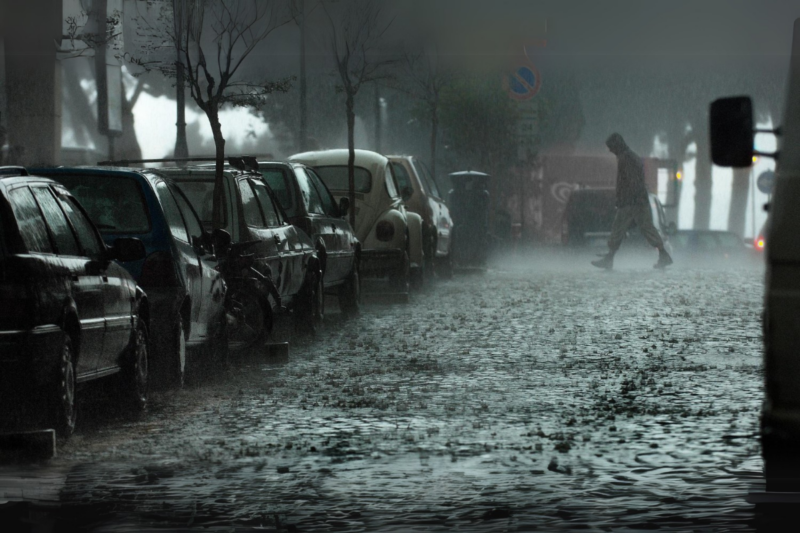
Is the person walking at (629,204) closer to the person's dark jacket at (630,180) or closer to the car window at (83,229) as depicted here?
the person's dark jacket at (630,180)

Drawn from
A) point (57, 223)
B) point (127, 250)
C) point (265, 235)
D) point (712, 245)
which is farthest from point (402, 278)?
point (712, 245)

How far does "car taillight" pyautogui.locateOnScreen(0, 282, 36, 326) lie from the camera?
299 inches

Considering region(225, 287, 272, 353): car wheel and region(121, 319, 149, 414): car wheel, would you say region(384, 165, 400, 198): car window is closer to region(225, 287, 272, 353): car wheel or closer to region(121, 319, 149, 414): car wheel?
region(225, 287, 272, 353): car wheel

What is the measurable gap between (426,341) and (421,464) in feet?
22.2

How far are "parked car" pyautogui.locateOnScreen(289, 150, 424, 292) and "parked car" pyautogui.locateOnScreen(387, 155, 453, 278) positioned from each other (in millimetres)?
841

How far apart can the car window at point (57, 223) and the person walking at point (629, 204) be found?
20268mm

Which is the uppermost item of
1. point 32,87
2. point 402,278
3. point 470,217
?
point 32,87

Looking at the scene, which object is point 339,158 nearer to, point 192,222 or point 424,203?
point 424,203

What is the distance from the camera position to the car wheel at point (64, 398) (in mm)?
7898

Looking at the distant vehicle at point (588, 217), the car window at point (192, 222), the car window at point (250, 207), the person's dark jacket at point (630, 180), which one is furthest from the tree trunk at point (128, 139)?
the car window at point (192, 222)

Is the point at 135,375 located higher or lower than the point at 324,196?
lower

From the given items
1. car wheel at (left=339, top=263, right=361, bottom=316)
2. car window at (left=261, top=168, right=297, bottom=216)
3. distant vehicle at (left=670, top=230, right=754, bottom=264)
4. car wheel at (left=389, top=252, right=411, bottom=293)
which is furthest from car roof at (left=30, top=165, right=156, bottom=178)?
distant vehicle at (left=670, top=230, right=754, bottom=264)

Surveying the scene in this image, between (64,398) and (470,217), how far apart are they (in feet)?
75.4

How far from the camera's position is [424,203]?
23.1 meters
